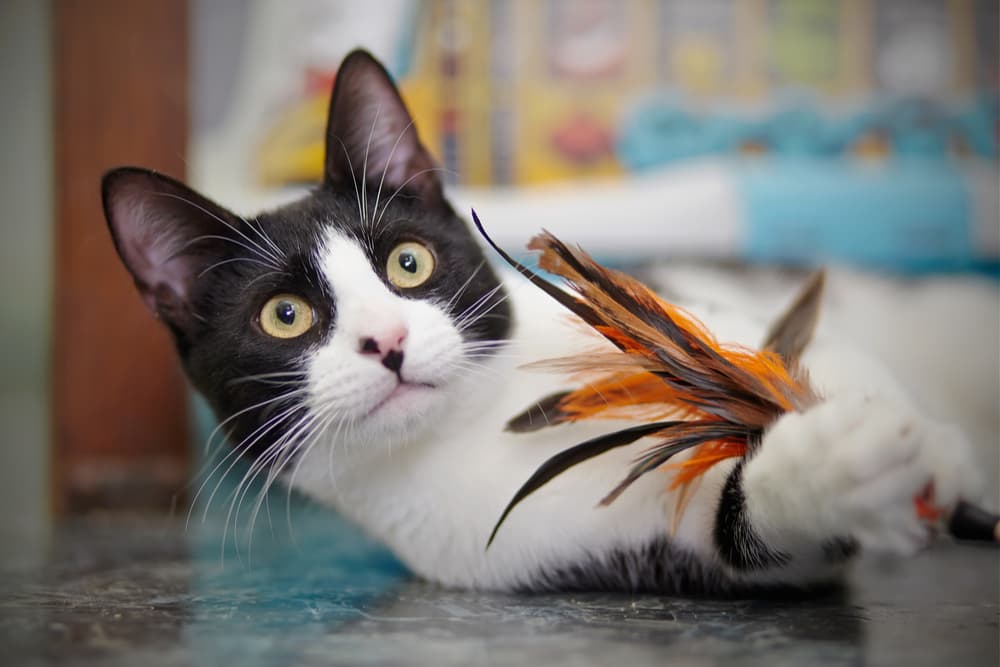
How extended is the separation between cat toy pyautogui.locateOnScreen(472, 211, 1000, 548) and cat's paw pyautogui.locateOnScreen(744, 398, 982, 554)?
5cm

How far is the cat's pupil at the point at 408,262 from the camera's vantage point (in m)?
0.89

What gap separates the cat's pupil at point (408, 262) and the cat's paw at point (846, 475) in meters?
0.42

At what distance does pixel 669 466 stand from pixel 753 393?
118 millimetres

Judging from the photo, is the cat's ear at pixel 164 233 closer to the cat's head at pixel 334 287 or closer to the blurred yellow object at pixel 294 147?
the cat's head at pixel 334 287

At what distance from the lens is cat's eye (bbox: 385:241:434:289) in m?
0.88

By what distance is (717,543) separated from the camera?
0.78 meters

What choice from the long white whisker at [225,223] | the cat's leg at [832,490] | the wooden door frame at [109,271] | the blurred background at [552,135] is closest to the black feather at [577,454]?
the cat's leg at [832,490]

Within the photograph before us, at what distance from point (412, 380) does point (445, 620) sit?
9.2 inches

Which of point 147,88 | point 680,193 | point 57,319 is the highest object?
point 147,88

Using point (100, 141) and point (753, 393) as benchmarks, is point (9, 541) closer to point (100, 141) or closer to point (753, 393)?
point (100, 141)

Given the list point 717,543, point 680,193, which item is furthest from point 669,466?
point 680,193

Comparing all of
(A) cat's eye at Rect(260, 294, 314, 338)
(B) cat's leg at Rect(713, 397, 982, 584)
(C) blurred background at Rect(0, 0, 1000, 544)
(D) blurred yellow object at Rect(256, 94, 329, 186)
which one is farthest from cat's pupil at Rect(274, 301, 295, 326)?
(D) blurred yellow object at Rect(256, 94, 329, 186)

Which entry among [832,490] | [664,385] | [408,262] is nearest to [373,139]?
[408,262]

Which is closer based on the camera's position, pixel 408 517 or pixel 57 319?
pixel 408 517
